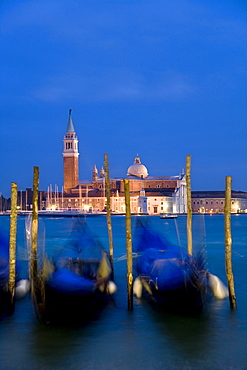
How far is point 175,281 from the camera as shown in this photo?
6.10 metres

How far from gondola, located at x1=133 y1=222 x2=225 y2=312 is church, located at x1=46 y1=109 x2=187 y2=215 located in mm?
54216

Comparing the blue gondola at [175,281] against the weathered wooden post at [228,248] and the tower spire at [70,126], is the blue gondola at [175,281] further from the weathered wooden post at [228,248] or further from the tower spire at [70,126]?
the tower spire at [70,126]

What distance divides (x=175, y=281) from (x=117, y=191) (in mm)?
56261

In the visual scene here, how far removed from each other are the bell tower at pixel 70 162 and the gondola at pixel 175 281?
5889cm

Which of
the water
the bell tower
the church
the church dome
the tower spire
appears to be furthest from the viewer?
the tower spire

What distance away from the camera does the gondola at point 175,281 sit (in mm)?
6062

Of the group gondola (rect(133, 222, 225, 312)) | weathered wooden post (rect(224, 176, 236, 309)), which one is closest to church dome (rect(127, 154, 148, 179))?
gondola (rect(133, 222, 225, 312))

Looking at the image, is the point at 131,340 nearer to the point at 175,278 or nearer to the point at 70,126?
the point at 175,278

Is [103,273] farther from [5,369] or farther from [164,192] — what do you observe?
[164,192]

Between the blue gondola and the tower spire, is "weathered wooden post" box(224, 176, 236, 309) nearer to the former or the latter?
the blue gondola

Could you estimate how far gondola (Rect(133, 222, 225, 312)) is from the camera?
19.9 feet

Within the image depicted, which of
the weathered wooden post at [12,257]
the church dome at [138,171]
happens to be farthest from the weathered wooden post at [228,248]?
the church dome at [138,171]

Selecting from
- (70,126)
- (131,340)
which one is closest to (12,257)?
(131,340)

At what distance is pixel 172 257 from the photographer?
7121 mm
